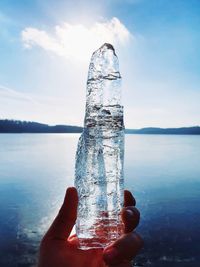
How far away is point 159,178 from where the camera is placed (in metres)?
37.1

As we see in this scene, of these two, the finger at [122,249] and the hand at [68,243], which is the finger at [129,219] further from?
the finger at [122,249]

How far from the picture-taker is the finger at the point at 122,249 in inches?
92.4

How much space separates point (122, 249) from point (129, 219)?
26 cm

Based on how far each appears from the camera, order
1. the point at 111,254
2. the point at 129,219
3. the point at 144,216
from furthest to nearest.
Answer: the point at 144,216
the point at 129,219
the point at 111,254

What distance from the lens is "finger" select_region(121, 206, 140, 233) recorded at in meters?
2.55

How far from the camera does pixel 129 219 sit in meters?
2.54

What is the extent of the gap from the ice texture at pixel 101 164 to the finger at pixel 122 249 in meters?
0.25

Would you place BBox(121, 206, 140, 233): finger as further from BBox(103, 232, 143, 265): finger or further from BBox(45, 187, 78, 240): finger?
BBox(45, 187, 78, 240): finger

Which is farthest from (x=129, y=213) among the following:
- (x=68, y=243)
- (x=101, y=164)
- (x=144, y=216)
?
(x=144, y=216)

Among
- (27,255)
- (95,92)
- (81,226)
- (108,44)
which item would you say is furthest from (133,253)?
(27,255)

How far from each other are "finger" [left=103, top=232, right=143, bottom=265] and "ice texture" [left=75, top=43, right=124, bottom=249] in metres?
0.25

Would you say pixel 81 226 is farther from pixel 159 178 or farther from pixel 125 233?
pixel 159 178

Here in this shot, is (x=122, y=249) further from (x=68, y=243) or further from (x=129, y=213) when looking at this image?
(x=68, y=243)

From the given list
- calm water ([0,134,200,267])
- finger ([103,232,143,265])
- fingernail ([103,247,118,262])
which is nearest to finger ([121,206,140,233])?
finger ([103,232,143,265])
